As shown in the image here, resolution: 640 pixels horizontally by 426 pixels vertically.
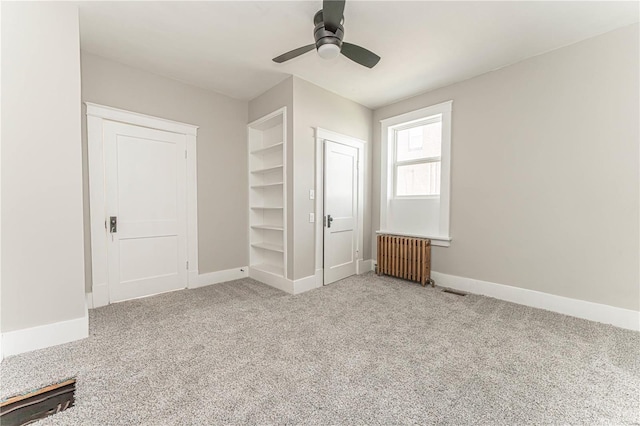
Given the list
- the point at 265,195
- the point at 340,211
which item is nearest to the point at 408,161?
the point at 340,211

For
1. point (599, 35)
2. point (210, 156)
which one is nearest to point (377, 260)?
point (210, 156)

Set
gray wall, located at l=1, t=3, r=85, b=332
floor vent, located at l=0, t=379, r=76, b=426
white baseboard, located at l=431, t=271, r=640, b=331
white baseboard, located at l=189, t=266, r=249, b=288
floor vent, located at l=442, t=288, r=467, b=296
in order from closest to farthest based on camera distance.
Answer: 1. floor vent, located at l=0, t=379, r=76, b=426
2. gray wall, located at l=1, t=3, r=85, b=332
3. white baseboard, located at l=431, t=271, r=640, b=331
4. floor vent, located at l=442, t=288, r=467, b=296
5. white baseboard, located at l=189, t=266, r=249, b=288

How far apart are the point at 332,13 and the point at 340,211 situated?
2601 mm

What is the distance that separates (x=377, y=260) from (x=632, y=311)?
8.90 ft

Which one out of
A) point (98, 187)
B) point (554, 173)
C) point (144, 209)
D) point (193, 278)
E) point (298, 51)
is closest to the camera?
point (298, 51)

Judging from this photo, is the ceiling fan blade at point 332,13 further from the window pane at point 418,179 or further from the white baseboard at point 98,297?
the white baseboard at point 98,297

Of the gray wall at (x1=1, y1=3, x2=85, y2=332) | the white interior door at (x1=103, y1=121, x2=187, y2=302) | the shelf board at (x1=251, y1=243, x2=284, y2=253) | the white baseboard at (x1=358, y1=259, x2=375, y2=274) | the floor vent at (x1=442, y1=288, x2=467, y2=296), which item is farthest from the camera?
the white baseboard at (x1=358, y1=259, x2=375, y2=274)

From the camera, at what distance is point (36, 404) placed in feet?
5.03

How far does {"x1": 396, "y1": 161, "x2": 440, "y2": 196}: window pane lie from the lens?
389 cm

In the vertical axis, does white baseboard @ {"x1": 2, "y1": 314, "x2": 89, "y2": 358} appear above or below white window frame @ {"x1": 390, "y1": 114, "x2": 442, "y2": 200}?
below

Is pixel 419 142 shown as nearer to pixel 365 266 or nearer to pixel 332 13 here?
pixel 365 266

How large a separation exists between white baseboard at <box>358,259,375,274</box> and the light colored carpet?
1.48 meters

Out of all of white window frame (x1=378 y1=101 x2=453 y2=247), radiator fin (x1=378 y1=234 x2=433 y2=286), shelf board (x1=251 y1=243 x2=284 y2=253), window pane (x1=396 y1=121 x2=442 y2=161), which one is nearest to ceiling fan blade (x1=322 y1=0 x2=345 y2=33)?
white window frame (x1=378 y1=101 x2=453 y2=247)

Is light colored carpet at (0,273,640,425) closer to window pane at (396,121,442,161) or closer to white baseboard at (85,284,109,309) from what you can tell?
white baseboard at (85,284,109,309)
